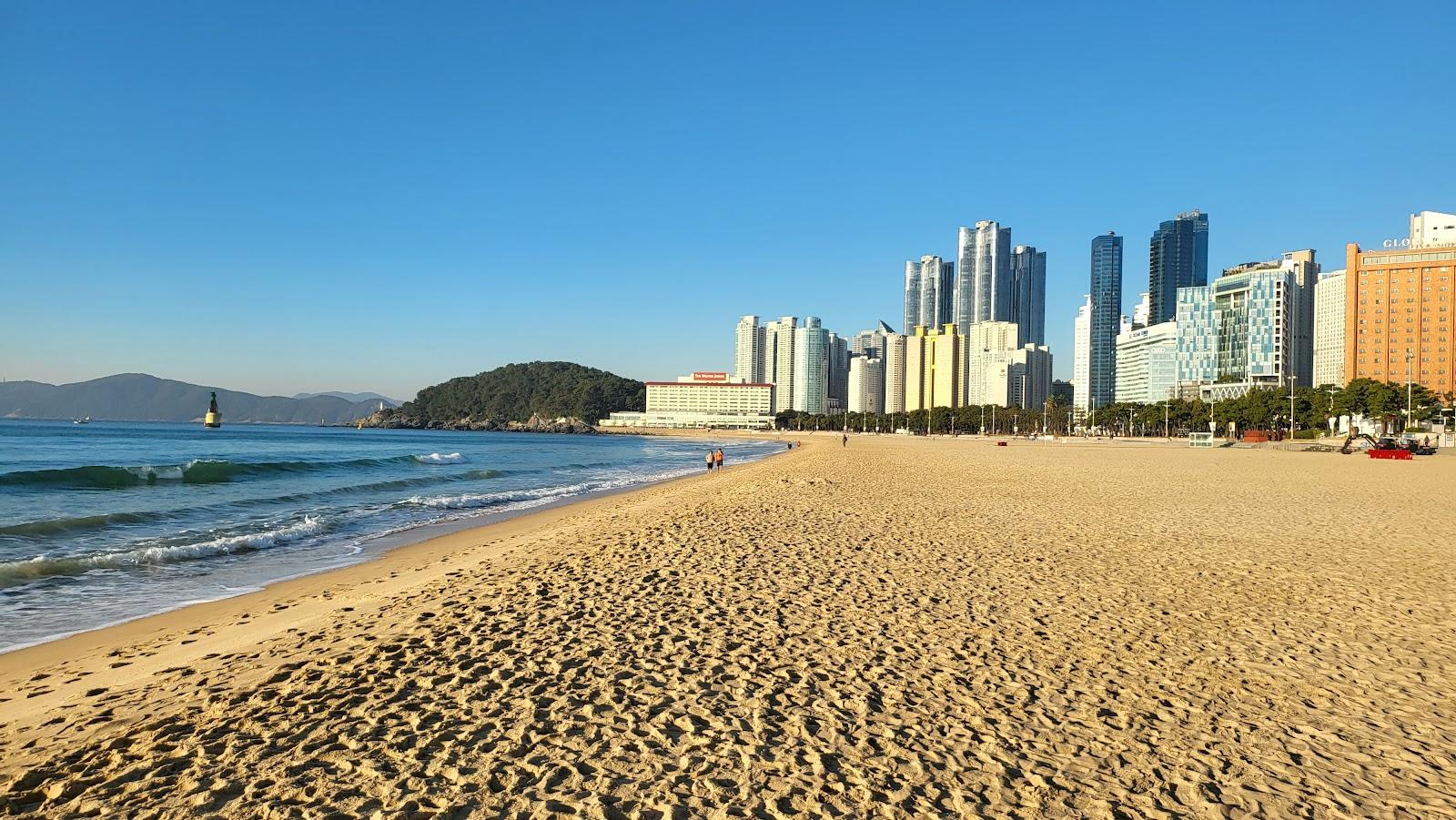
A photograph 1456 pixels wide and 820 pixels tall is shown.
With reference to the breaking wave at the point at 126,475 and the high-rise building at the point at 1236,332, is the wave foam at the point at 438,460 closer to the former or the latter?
the breaking wave at the point at 126,475

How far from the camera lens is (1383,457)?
130 feet

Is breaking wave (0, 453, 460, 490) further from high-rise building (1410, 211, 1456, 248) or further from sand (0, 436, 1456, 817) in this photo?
high-rise building (1410, 211, 1456, 248)

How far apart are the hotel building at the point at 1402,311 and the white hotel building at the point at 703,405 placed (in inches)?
4304

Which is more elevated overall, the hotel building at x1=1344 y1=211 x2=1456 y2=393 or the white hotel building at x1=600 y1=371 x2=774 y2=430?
the hotel building at x1=1344 y1=211 x2=1456 y2=393

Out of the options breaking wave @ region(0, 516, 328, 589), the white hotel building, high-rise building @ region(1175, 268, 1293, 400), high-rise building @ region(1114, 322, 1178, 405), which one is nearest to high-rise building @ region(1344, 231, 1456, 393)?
high-rise building @ region(1175, 268, 1293, 400)

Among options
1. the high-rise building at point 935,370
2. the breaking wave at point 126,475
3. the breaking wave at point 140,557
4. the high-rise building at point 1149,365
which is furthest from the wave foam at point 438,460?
the high-rise building at point 935,370

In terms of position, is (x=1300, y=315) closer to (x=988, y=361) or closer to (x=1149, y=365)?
(x=1149, y=365)

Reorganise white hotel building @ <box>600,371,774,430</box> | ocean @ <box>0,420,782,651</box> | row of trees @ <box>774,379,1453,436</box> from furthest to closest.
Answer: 1. white hotel building @ <box>600,371,774,430</box>
2. row of trees @ <box>774,379,1453,436</box>
3. ocean @ <box>0,420,782,651</box>

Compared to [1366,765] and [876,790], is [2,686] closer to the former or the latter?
[876,790]

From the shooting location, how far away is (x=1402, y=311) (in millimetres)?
107500

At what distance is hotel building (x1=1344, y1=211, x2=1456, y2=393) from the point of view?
105 meters

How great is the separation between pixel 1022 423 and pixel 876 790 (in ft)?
451

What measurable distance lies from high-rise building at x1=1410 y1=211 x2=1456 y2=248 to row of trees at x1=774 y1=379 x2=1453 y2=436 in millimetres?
42285

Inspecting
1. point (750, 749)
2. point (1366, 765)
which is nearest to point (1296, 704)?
point (1366, 765)
